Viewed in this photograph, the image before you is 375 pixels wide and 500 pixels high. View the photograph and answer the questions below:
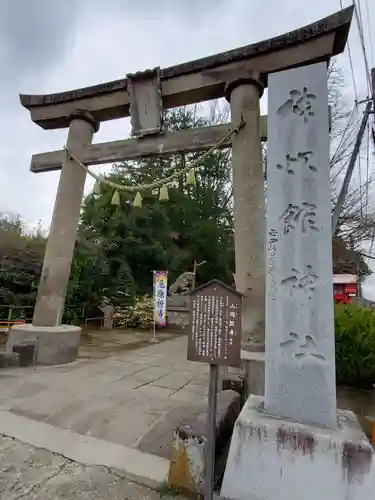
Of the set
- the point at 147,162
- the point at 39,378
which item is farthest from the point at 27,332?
the point at 147,162

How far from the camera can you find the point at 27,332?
17.4ft

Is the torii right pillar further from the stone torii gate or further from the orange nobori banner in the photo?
the orange nobori banner

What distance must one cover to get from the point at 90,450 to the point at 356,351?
332 centimetres

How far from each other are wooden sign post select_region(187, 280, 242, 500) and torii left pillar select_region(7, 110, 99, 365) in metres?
3.89

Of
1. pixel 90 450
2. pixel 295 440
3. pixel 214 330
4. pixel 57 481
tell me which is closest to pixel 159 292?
pixel 90 450

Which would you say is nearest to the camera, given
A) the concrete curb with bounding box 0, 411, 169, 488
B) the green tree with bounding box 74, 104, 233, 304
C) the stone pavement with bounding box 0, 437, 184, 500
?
the stone pavement with bounding box 0, 437, 184, 500

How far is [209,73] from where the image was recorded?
5.13 meters

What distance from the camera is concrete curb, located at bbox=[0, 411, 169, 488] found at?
227 centimetres

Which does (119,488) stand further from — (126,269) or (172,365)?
(126,269)

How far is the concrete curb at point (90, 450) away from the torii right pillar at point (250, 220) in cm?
162

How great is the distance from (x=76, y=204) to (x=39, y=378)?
302 centimetres

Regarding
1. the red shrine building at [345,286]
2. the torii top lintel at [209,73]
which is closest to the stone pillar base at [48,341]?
the torii top lintel at [209,73]

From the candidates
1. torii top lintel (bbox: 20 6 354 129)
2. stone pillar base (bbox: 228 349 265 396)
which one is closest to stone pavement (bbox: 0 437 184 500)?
stone pillar base (bbox: 228 349 265 396)

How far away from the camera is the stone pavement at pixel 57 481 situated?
202 centimetres
